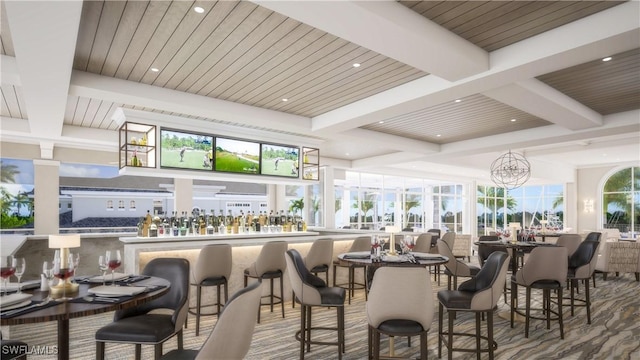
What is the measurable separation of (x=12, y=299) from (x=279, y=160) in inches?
205

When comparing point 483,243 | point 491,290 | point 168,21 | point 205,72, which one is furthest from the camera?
point 483,243

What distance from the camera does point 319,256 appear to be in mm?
5305

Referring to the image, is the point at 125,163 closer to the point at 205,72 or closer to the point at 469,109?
the point at 205,72

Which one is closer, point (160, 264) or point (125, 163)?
point (160, 264)

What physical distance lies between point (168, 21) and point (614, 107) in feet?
19.9

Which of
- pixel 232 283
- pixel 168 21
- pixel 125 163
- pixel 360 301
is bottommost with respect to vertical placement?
pixel 360 301

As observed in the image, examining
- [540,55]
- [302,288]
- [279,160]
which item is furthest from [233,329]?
[279,160]

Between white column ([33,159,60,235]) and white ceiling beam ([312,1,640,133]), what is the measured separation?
7.39 m

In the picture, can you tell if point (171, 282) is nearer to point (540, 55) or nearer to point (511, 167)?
point (540, 55)

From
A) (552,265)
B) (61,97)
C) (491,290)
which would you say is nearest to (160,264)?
(61,97)

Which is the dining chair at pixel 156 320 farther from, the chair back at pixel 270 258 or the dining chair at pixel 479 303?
the dining chair at pixel 479 303

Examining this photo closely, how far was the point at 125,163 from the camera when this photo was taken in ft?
17.9

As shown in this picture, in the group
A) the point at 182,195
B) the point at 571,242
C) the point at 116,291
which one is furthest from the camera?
the point at 182,195

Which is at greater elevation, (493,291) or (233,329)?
(233,329)
